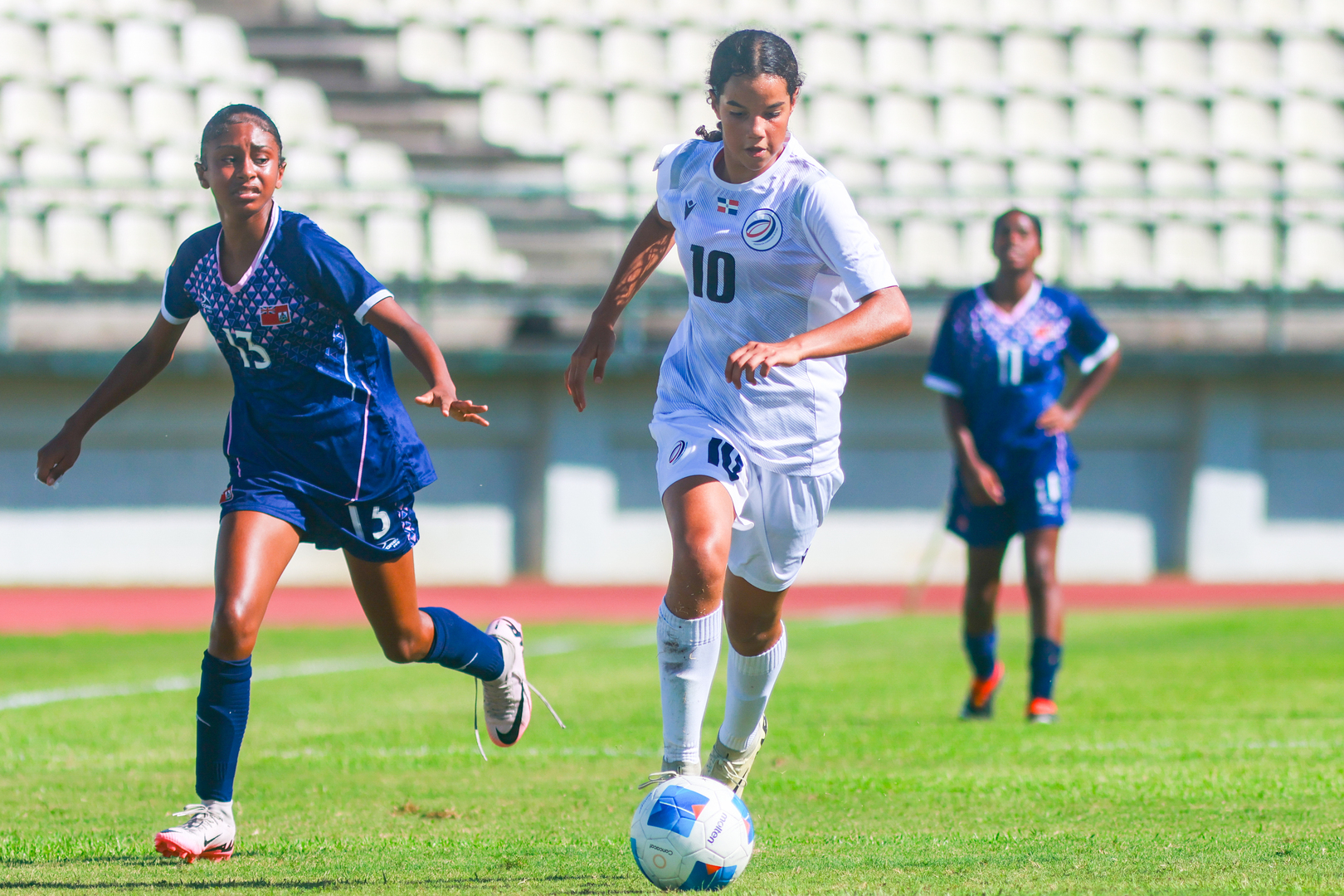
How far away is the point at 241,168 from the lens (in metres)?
4.59

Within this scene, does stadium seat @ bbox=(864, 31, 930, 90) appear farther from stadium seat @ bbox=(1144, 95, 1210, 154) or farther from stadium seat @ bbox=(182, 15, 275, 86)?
Answer: stadium seat @ bbox=(182, 15, 275, 86)

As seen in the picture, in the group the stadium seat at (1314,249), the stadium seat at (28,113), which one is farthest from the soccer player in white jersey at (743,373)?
the stadium seat at (1314,249)

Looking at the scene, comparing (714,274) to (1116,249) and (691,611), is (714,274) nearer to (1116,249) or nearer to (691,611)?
(691,611)

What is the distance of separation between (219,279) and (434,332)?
10.8m

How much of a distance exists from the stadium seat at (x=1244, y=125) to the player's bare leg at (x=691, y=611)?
53.5 ft

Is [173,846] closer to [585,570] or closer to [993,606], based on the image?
[993,606]

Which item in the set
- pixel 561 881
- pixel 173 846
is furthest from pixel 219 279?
pixel 561 881

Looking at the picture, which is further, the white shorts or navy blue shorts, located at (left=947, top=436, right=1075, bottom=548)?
navy blue shorts, located at (left=947, top=436, right=1075, bottom=548)

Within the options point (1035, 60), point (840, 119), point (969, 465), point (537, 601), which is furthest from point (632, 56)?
point (969, 465)

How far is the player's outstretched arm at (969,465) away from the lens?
7.08 m

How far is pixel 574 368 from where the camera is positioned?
195 inches

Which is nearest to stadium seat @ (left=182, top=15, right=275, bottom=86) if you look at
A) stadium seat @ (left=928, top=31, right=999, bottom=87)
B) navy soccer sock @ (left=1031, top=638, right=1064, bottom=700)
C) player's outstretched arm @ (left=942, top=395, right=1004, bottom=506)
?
stadium seat @ (left=928, top=31, right=999, bottom=87)

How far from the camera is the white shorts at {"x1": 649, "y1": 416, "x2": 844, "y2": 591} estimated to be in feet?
14.8

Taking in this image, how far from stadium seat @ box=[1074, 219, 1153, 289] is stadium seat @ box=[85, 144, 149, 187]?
10.1 m
